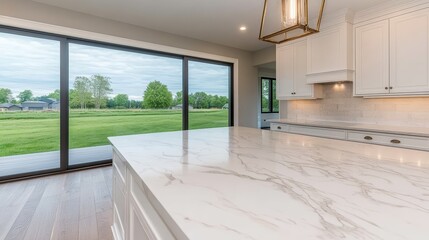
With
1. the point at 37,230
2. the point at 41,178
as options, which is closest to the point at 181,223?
→ the point at 37,230

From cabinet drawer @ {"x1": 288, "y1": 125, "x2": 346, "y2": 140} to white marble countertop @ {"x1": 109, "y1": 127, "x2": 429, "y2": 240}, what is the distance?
186 centimetres

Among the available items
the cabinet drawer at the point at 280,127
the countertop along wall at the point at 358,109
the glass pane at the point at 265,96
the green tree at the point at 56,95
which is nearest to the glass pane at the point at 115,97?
the green tree at the point at 56,95

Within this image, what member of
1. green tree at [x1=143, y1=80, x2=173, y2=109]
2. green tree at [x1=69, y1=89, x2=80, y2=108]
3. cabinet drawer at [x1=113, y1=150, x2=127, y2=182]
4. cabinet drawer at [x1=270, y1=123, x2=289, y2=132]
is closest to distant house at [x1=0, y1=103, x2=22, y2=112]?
green tree at [x1=69, y1=89, x2=80, y2=108]

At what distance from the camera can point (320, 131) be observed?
10.7ft

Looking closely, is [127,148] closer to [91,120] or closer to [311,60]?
[91,120]

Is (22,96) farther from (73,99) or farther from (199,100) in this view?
(199,100)

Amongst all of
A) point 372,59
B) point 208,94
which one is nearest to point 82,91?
point 208,94

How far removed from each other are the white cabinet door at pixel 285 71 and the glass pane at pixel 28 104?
374 cm

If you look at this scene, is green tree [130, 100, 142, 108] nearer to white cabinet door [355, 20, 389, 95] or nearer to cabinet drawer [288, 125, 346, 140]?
cabinet drawer [288, 125, 346, 140]

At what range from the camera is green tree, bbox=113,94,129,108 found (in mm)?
3954

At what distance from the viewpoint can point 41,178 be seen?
3195 millimetres

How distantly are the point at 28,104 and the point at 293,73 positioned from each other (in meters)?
4.27

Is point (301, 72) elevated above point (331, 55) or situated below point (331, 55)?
below

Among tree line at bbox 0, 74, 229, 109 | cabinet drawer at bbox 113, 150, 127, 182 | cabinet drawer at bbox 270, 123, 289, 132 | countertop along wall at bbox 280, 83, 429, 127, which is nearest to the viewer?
cabinet drawer at bbox 113, 150, 127, 182
